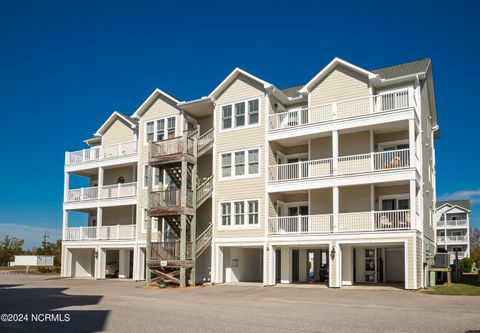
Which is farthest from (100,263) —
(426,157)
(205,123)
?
(426,157)

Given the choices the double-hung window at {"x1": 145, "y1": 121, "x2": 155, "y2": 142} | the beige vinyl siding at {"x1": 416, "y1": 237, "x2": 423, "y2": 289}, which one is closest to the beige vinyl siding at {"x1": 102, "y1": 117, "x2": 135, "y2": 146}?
the double-hung window at {"x1": 145, "y1": 121, "x2": 155, "y2": 142}

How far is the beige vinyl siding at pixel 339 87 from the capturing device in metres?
29.2

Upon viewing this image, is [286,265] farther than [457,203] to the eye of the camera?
No

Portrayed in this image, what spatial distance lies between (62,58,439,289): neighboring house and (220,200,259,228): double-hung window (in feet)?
0.21

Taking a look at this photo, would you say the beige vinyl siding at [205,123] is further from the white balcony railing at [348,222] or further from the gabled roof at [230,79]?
the white balcony railing at [348,222]

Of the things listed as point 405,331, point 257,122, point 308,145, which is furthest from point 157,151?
point 405,331

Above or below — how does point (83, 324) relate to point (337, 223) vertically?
below

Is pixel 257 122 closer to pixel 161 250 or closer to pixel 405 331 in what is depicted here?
pixel 161 250

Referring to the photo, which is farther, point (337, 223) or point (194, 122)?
point (194, 122)

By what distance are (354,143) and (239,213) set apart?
7866 mm

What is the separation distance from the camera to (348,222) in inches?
1070

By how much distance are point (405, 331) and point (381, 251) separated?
1732 cm

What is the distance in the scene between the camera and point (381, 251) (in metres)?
29.8

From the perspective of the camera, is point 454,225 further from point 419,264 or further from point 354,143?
point 419,264
